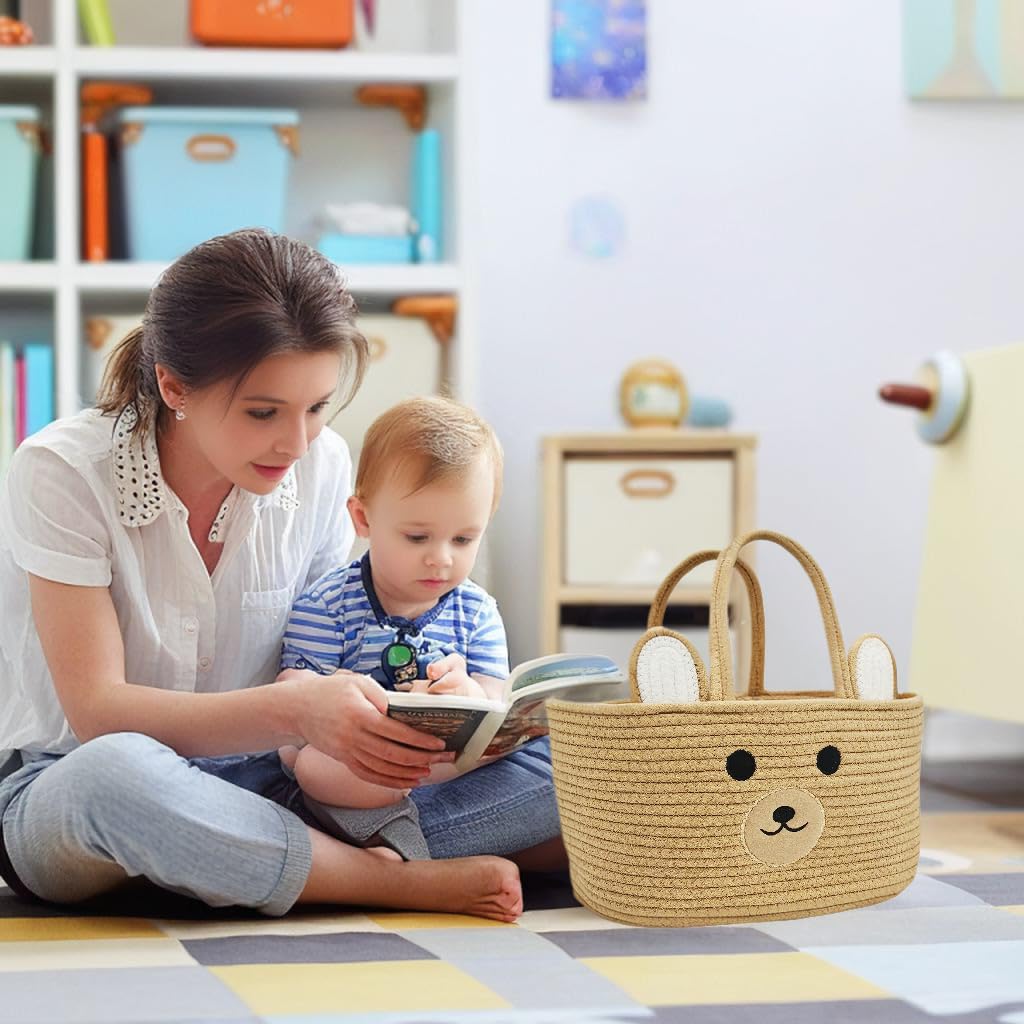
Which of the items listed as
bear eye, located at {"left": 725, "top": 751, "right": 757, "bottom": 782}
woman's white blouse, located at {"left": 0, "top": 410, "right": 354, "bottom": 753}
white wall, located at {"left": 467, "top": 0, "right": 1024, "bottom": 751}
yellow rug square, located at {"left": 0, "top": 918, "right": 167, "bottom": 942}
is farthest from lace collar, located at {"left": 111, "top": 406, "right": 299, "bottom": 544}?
white wall, located at {"left": 467, "top": 0, "right": 1024, "bottom": 751}

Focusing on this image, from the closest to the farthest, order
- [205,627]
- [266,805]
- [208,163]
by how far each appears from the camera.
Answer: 1. [266,805]
2. [205,627]
3. [208,163]

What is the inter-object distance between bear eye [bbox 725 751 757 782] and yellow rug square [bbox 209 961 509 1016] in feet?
0.83

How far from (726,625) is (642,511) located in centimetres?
138

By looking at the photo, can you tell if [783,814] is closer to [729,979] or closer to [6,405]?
[729,979]

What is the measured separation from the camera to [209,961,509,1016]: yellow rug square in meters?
0.92

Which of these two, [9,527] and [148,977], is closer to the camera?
[148,977]

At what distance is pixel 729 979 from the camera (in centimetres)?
100

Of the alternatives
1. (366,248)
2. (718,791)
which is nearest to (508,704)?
(718,791)

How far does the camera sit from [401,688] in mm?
1335

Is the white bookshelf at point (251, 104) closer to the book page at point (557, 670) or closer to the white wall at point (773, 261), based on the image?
the white wall at point (773, 261)

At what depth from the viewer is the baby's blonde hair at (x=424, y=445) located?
1356mm

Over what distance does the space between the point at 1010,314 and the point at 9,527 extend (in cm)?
224

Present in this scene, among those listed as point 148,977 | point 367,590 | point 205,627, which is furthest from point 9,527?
point 148,977

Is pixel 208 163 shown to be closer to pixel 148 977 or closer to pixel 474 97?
pixel 474 97
